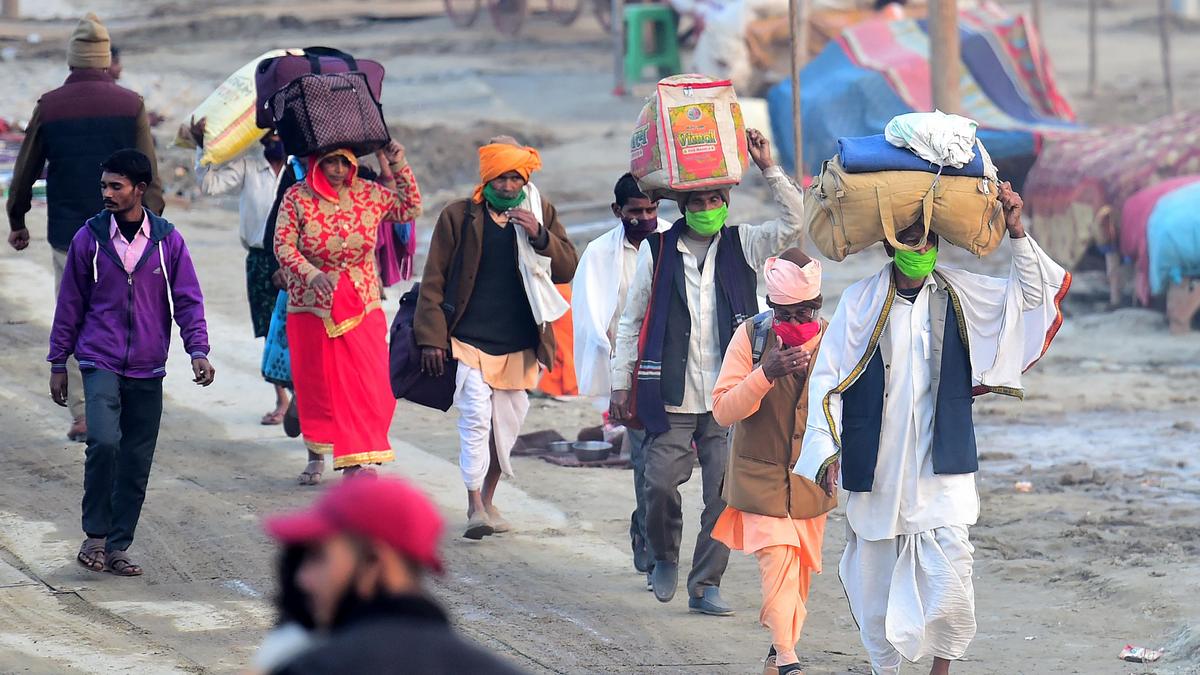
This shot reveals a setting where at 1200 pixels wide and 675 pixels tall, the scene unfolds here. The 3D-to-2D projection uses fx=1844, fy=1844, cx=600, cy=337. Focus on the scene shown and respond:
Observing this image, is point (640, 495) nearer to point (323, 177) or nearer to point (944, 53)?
point (323, 177)

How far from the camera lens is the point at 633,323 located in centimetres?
696

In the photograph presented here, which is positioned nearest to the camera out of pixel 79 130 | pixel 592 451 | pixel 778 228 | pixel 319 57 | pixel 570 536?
pixel 778 228

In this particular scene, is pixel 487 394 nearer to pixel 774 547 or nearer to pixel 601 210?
pixel 774 547

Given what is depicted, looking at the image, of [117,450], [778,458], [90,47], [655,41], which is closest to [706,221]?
[778,458]

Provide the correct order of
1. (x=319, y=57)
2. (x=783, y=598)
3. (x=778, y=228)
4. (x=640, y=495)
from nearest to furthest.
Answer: (x=783, y=598), (x=778, y=228), (x=640, y=495), (x=319, y=57)

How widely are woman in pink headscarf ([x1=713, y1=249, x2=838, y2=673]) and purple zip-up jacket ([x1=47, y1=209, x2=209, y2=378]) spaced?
2.14 meters

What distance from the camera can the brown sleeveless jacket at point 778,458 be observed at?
6258mm

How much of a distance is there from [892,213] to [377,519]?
3.60 meters

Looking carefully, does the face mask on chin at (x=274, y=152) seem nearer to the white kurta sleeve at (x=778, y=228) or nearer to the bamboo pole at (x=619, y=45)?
the white kurta sleeve at (x=778, y=228)

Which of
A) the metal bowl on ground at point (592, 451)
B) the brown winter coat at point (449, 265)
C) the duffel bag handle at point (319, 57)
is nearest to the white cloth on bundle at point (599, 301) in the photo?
the brown winter coat at point (449, 265)

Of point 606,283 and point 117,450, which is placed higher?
point 606,283

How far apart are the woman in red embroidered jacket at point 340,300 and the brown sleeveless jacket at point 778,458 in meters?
2.28

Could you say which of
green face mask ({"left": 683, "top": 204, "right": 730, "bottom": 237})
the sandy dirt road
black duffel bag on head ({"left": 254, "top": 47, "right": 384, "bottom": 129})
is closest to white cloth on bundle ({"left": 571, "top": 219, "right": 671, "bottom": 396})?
green face mask ({"left": 683, "top": 204, "right": 730, "bottom": 237})

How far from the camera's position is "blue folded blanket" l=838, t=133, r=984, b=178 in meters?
5.82
